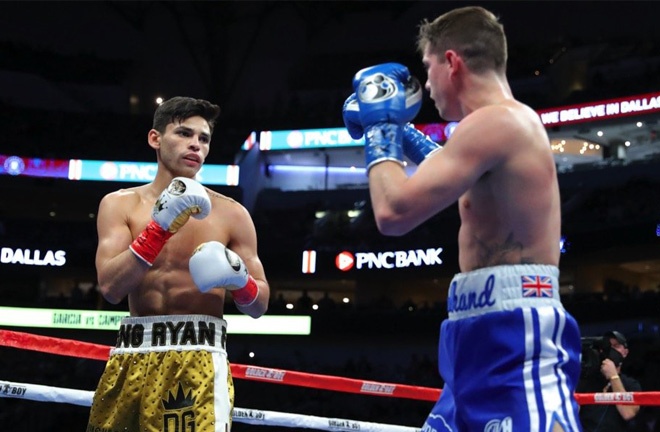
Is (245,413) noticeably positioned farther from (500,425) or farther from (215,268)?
(500,425)

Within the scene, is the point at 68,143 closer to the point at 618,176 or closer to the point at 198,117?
the point at 618,176

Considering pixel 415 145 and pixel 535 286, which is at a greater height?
pixel 415 145

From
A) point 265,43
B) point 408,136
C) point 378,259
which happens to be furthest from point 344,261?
point 408,136

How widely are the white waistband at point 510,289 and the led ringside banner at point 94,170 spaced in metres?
18.0

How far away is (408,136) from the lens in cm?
239

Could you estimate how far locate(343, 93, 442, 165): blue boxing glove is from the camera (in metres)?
2.31

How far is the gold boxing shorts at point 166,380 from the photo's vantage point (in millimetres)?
2826

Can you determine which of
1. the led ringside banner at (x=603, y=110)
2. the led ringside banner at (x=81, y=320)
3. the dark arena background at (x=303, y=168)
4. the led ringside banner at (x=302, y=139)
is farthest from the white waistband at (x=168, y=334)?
the led ringside banner at (x=302, y=139)

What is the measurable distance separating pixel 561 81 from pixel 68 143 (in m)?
11.9

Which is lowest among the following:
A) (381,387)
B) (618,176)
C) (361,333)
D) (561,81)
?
(381,387)

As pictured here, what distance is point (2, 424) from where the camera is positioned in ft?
41.2

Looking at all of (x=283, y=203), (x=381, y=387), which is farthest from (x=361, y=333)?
(x=381, y=387)

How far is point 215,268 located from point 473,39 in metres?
1.14

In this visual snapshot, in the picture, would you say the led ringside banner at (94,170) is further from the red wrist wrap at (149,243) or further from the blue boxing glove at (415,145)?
the blue boxing glove at (415,145)
